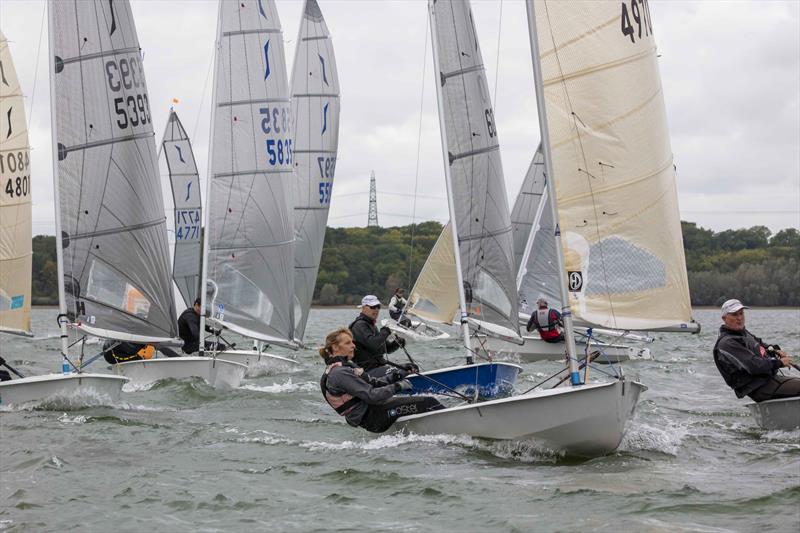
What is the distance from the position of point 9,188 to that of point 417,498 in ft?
29.7

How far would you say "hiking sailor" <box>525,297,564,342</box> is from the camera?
19.9 metres

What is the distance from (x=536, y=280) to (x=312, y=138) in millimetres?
5802

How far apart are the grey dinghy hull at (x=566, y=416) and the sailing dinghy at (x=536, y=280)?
221 inches

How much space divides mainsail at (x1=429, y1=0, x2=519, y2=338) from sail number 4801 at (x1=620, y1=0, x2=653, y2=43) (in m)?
4.85

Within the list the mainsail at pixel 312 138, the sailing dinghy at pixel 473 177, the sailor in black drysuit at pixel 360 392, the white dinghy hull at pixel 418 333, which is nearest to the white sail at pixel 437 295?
the mainsail at pixel 312 138

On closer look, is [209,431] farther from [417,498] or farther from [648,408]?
[648,408]

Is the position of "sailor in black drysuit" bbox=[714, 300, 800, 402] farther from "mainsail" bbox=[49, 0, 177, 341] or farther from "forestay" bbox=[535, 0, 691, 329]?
"mainsail" bbox=[49, 0, 177, 341]

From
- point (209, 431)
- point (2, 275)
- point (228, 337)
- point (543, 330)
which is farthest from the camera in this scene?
point (228, 337)

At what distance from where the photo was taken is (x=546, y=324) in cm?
1991

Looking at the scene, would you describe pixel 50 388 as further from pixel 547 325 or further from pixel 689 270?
pixel 689 270

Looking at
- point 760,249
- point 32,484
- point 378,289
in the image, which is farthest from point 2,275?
point 760,249

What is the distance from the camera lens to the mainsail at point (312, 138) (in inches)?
821

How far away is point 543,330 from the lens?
1994 centimetres

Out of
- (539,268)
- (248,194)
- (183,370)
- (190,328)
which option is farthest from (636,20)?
(539,268)
